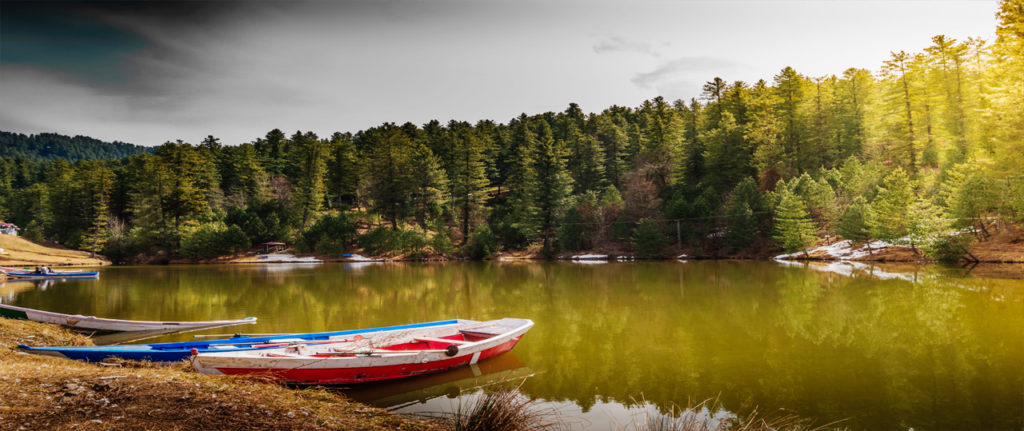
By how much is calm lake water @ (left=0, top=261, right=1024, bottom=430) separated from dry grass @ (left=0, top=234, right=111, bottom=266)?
1209 inches

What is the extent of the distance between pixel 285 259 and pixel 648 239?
3966 cm

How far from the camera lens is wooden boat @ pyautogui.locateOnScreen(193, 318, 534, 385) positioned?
771 centimetres

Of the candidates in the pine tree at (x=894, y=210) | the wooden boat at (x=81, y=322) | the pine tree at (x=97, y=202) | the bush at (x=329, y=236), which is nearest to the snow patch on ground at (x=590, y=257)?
the pine tree at (x=894, y=210)

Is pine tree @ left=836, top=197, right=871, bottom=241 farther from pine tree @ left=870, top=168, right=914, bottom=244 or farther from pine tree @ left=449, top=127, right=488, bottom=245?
pine tree @ left=449, top=127, right=488, bottom=245

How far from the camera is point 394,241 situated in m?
57.6

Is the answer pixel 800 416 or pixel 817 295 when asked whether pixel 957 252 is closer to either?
pixel 817 295

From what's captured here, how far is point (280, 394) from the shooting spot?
22.2 feet

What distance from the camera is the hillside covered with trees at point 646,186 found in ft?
126

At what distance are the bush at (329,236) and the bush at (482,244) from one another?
49.4 feet

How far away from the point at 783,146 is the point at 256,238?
201 ft

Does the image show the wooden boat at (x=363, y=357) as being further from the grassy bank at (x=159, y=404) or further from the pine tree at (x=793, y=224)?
the pine tree at (x=793, y=224)

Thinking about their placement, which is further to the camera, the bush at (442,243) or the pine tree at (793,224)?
the bush at (442,243)

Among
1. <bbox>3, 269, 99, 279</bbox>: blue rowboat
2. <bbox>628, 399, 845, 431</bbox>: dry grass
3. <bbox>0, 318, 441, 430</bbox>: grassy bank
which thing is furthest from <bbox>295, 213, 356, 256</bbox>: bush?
<bbox>628, 399, 845, 431</bbox>: dry grass

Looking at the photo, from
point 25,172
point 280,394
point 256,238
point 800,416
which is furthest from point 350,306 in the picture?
point 25,172
